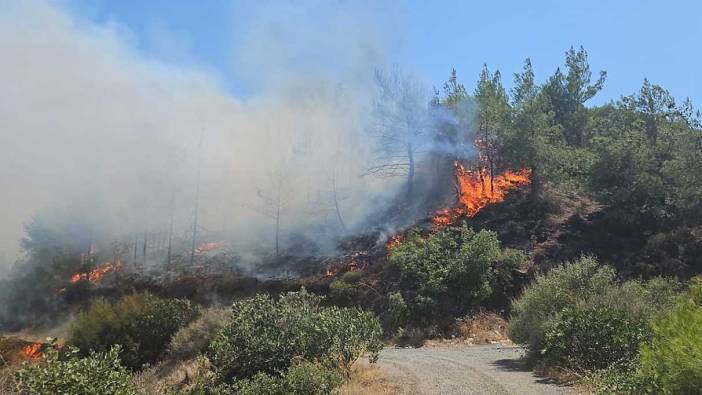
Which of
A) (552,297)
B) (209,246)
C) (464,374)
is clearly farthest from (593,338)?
(209,246)

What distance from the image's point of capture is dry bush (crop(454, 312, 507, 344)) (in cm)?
2705

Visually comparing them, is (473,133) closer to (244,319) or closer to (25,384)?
(244,319)

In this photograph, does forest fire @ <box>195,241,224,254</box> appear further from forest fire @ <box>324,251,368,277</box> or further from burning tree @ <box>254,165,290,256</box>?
forest fire @ <box>324,251,368,277</box>

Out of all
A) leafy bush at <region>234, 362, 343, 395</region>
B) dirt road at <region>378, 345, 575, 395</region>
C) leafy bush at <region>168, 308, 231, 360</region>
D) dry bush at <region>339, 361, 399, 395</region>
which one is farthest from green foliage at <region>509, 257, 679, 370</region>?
leafy bush at <region>168, 308, 231, 360</region>

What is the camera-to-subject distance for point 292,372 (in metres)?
11.9

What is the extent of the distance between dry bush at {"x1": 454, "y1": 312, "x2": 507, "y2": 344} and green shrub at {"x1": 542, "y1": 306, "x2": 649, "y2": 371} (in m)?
12.1

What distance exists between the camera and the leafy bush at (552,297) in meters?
16.8

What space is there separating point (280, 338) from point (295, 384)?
243cm

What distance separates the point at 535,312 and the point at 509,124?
2255cm

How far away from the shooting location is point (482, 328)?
2805cm

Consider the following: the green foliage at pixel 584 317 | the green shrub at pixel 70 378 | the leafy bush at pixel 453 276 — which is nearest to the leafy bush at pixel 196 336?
the green foliage at pixel 584 317

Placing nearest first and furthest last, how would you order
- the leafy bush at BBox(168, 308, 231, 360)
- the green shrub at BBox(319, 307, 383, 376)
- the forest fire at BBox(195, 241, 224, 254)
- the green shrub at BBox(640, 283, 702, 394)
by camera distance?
1. the green shrub at BBox(640, 283, 702, 394)
2. the green shrub at BBox(319, 307, 383, 376)
3. the leafy bush at BBox(168, 308, 231, 360)
4. the forest fire at BBox(195, 241, 224, 254)

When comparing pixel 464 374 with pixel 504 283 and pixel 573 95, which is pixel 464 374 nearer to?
pixel 504 283

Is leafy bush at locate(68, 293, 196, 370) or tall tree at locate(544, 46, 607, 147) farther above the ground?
tall tree at locate(544, 46, 607, 147)
